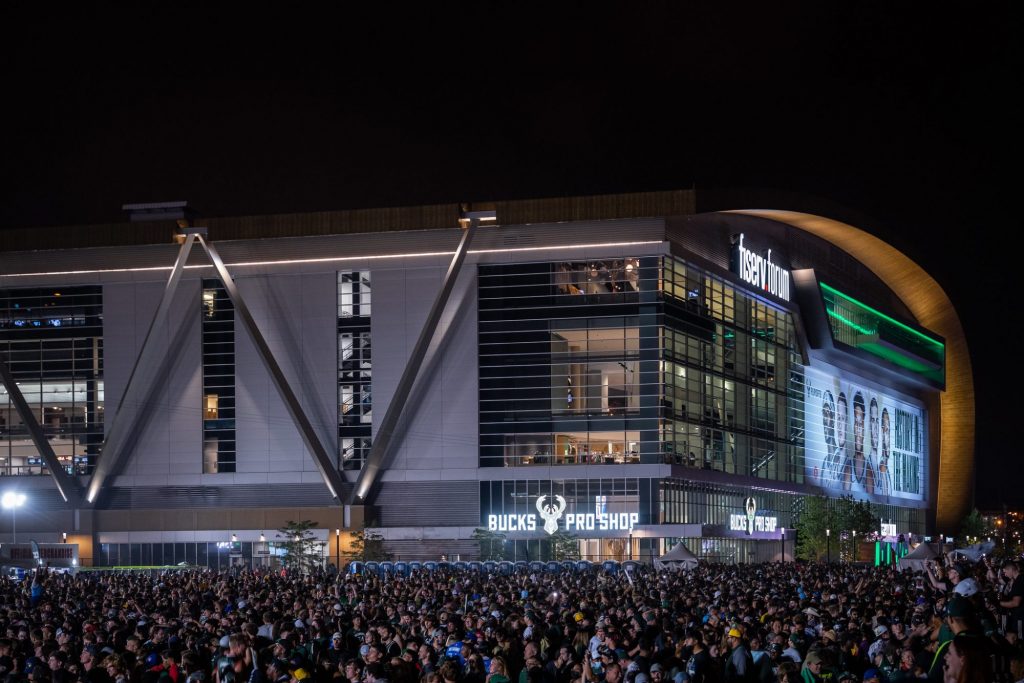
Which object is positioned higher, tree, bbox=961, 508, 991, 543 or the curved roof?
the curved roof

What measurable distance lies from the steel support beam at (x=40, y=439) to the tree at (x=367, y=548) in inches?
811

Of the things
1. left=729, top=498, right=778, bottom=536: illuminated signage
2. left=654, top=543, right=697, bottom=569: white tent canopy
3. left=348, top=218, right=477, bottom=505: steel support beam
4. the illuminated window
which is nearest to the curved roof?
left=729, top=498, right=778, bottom=536: illuminated signage

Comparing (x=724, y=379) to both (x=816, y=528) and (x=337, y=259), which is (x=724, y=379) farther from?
(x=337, y=259)

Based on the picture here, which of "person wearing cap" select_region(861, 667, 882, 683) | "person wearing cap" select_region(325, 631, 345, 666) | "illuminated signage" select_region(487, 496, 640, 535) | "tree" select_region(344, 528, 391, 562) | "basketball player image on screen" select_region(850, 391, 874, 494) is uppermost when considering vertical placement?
"basketball player image on screen" select_region(850, 391, 874, 494)

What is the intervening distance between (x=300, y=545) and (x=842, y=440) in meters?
53.7

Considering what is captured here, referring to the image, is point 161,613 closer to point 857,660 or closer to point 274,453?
point 857,660

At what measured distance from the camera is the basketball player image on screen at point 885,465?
433ft

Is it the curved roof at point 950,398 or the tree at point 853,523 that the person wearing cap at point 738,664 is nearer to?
the tree at point 853,523

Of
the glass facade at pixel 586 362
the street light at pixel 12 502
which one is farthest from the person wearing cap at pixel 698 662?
the street light at pixel 12 502

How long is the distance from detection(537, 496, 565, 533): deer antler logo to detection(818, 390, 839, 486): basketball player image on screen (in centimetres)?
3302

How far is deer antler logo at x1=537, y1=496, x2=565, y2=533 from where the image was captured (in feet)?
302

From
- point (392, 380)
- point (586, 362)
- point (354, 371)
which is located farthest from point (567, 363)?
point (354, 371)

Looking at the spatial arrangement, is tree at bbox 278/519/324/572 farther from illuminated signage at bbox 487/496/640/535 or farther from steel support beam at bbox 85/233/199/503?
steel support beam at bbox 85/233/199/503

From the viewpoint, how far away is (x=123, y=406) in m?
95.5
